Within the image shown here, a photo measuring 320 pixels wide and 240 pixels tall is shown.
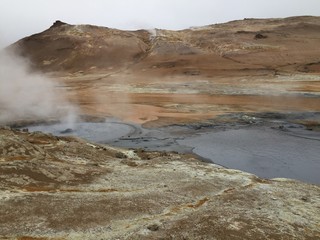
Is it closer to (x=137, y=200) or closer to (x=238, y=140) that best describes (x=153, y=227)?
(x=137, y=200)

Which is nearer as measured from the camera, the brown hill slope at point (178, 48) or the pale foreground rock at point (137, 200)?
the pale foreground rock at point (137, 200)

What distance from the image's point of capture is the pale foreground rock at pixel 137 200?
7.64 metres

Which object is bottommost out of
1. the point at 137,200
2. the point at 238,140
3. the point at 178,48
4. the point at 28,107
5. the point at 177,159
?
the point at 238,140

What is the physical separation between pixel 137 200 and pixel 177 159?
5.11 meters

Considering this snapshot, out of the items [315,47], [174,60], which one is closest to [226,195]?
[174,60]

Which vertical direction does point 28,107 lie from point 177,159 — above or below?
above

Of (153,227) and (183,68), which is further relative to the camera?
(183,68)

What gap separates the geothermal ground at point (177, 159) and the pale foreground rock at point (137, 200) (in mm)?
30

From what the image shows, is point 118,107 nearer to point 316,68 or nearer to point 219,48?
point 316,68

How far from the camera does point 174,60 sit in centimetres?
5459

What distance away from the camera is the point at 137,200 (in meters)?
9.12

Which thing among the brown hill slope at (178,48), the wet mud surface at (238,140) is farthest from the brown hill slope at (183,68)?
the wet mud surface at (238,140)

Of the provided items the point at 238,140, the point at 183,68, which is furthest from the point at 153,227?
the point at 183,68

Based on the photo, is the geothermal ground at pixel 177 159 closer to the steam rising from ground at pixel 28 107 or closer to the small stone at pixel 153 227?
the small stone at pixel 153 227
